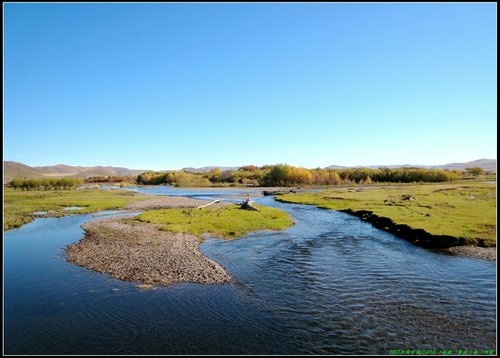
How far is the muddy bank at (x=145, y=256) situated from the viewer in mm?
19734

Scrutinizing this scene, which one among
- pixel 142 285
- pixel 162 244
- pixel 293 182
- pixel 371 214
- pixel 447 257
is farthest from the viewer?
pixel 293 182

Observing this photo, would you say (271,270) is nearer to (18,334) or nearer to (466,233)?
(18,334)

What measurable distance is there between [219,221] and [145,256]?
1405 centimetres

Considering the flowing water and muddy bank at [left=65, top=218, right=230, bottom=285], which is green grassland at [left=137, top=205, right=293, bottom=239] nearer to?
muddy bank at [left=65, top=218, right=230, bottom=285]

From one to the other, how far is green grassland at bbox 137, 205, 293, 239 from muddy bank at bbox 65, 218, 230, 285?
281 cm

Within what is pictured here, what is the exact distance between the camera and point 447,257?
76.9ft

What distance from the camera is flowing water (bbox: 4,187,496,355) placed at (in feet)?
40.8

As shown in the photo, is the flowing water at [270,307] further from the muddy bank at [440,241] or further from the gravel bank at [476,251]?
the muddy bank at [440,241]

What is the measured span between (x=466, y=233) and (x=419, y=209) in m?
14.6

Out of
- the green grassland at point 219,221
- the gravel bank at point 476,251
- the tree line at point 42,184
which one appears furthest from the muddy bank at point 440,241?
the tree line at point 42,184

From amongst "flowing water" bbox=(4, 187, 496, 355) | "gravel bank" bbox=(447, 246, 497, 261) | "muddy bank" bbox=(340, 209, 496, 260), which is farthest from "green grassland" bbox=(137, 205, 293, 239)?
"gravel bank" bbox=(447, 246, 497, 261)

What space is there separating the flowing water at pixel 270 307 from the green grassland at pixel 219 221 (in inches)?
325

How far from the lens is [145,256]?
77.8 feet

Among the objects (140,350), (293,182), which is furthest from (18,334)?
(293,182)
